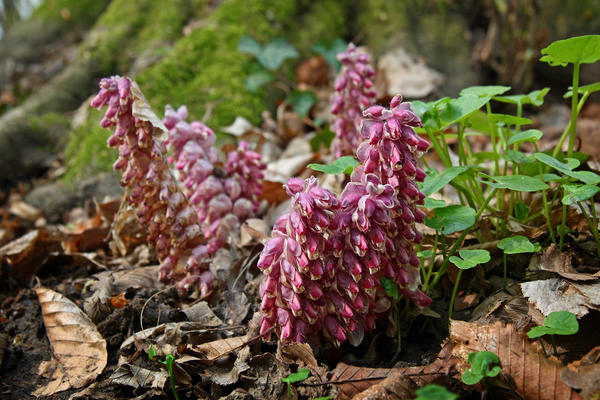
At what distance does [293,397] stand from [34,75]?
18.0ft

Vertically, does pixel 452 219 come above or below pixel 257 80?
below

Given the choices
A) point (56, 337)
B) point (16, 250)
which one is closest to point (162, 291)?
Answer: point (56, 337)

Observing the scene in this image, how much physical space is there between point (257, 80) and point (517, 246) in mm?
2638

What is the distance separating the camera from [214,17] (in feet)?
13.9

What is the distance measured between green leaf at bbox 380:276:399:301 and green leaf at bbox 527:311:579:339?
43 cm

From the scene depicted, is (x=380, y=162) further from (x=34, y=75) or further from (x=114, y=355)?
(x=34, y=75)

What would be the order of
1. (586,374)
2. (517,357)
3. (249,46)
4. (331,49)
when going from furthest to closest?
(331,49) → (249,46) → (517,357) → (586,374)

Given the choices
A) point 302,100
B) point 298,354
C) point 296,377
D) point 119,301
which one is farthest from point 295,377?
point 302,100

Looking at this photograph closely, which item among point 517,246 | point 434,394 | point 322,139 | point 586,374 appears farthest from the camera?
point 322,139

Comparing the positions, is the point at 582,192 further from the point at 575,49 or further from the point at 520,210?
the point at 575,49

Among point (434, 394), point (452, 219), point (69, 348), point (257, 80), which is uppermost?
point (257, 80)

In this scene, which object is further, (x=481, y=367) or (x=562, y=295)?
(x=562, y=295)

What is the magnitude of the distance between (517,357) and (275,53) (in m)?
3.15

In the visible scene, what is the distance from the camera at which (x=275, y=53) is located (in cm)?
392
